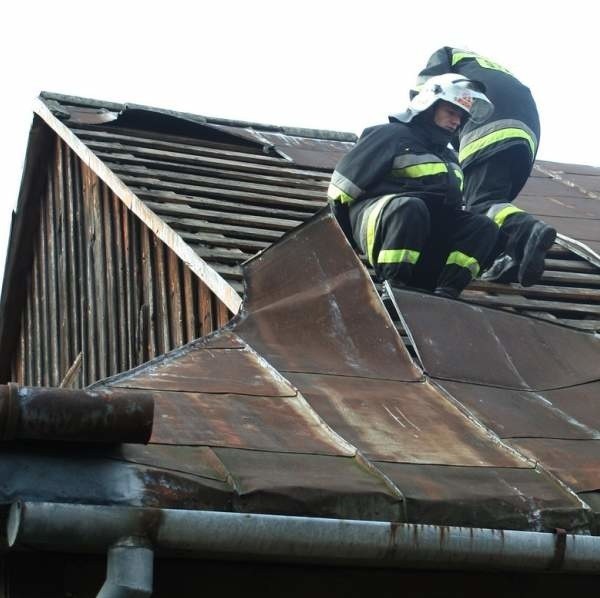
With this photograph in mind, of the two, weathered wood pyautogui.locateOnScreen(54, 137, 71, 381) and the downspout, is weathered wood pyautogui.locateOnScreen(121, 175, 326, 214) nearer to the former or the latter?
weathered wood pyautogui.locateOnScreen(54, 137, 71, 381)

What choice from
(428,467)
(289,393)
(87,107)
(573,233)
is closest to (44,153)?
(87,107)

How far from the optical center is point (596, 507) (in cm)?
446

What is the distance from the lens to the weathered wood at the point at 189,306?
7.95m

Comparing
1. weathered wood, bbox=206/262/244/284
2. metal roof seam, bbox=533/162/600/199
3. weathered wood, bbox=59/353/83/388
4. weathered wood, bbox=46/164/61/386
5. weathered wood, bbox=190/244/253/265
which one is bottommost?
weathered wood, bbox=59/353/83/388

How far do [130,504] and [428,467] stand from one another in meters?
1.23

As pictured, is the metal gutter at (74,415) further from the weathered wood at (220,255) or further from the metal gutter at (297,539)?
the weathered wood at (220,255)

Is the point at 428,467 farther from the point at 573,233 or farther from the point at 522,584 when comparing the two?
the point at 573,233

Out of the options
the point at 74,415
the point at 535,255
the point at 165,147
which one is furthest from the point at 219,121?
the point at 74,415

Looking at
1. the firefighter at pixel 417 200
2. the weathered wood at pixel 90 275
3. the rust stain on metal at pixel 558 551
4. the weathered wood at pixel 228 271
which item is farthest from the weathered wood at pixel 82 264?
the rust stain on metal at pixel 558 551

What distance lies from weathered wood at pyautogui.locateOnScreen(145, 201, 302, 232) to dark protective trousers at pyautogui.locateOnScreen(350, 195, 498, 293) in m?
1.18

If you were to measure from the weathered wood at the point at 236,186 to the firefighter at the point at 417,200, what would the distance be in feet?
5.33

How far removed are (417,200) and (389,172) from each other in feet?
1.21

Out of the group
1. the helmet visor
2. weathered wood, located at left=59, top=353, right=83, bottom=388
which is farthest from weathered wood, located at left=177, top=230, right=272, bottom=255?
weathered wood, located at left=59, top=353, right=83, bottom=388

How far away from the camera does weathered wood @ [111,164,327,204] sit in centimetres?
885
